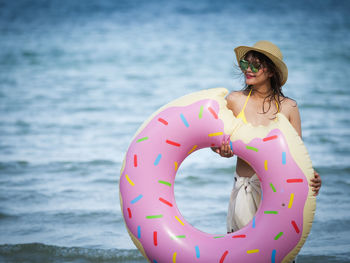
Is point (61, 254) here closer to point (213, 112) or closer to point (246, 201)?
point (246, 201)

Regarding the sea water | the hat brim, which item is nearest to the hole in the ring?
the sea water

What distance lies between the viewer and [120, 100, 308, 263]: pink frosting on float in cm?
234

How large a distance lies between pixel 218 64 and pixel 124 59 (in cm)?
229

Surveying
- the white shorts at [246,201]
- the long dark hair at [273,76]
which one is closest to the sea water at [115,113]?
the white shorts at [246,201]

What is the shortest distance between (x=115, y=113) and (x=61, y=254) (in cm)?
449

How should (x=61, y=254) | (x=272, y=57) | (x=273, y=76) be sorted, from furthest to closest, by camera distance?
(x=61, y=254), (x=273, y=76), (x=272, y=57)

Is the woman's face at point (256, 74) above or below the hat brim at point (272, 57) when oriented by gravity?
below

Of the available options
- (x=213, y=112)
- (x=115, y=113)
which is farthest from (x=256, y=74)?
(x=115, y=113)

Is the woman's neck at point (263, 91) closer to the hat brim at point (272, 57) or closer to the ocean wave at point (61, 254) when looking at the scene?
the hat brim at point (272, 57)

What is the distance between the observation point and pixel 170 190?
2.48 meters

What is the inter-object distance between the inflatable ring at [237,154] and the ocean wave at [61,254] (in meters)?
1.02

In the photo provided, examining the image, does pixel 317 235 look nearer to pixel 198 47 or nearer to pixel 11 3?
pixel 198 47

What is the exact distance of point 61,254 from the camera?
3.49 meters

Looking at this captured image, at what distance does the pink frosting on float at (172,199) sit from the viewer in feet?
7.68
